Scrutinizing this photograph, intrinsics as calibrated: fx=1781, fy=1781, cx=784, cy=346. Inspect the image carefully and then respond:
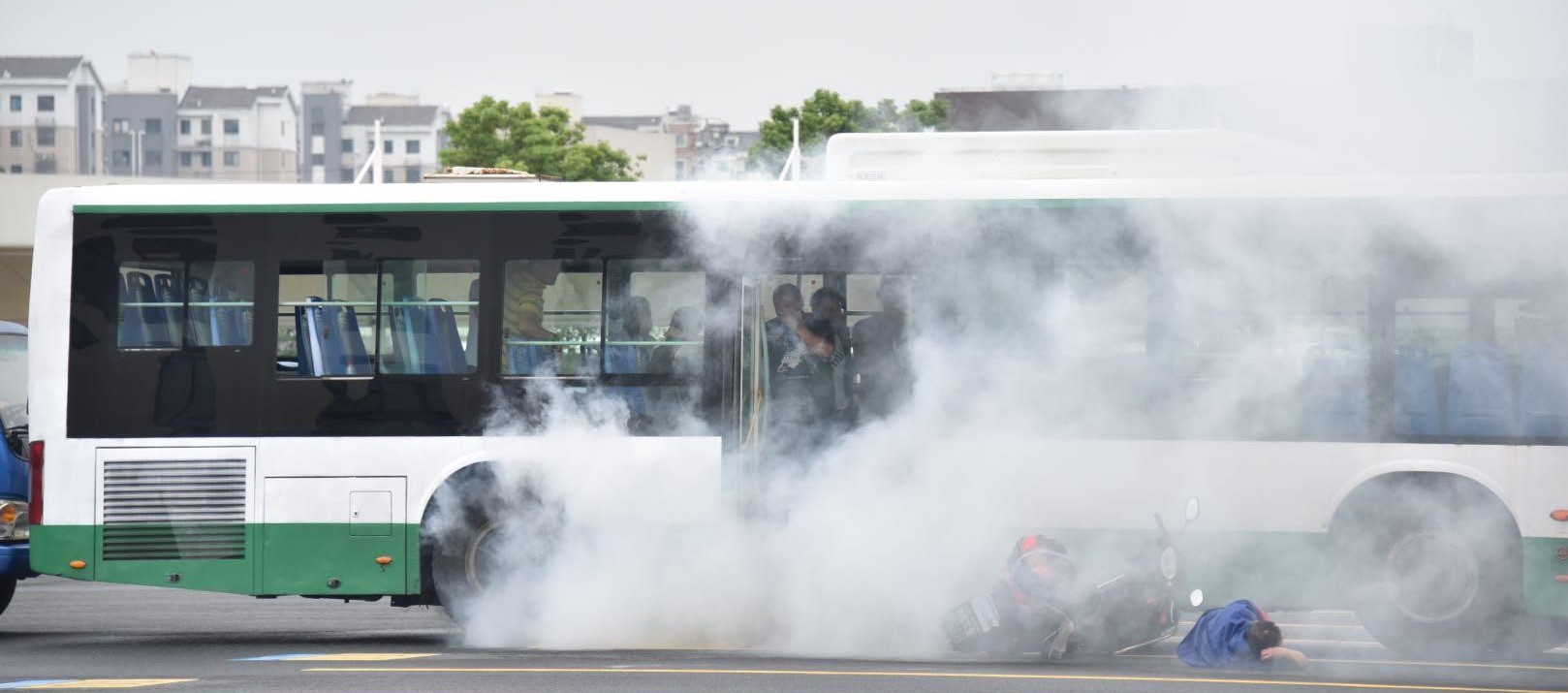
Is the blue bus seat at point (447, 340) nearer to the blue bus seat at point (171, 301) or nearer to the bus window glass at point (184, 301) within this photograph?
the bus window glass at point (184, 301)

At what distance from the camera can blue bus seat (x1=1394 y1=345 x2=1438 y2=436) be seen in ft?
32.9

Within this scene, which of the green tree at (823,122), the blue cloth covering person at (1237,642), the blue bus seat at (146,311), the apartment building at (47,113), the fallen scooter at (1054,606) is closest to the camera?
the blue cloth covering person at (1237,642)

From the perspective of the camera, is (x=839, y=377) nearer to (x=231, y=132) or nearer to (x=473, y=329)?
(x=473, y=329)

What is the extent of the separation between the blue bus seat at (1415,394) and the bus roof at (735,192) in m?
0.97

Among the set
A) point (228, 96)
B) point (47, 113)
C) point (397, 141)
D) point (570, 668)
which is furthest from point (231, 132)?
point (570, 668)

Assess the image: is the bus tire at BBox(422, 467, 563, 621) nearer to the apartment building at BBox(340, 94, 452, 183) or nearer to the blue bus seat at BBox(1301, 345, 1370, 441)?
the blue bus seat at BBox(1301, 345, 1370, 441)

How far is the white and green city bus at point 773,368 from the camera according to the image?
10039 millimetres

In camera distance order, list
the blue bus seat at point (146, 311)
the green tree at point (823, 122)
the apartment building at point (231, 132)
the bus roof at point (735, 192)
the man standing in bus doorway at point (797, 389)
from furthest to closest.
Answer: the apartment building at point (231, 132)
the green tree at point (823, 122)
the blue bus seat at point (146, 311)
the man standing in bus doorway at point (797, 389)
the bus roof at point (735, 192)

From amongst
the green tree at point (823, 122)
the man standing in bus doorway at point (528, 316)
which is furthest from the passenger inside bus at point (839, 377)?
the green tree at point (823, 122)

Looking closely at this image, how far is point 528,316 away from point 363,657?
218 cm

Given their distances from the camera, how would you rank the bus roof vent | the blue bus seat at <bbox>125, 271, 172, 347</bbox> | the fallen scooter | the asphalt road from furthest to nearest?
the bus roof vent, the blue bus seat at <bbox>125, 271, 172, 347</bbox>, the fallen scooter, the asphalt road

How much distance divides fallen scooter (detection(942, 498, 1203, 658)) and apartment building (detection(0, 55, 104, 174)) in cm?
12688

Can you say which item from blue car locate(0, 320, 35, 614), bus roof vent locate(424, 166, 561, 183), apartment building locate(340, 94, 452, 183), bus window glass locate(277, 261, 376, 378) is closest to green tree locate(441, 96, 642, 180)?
blue car locate(0, 320, 35, 614)

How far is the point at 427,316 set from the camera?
10633 millimetres
